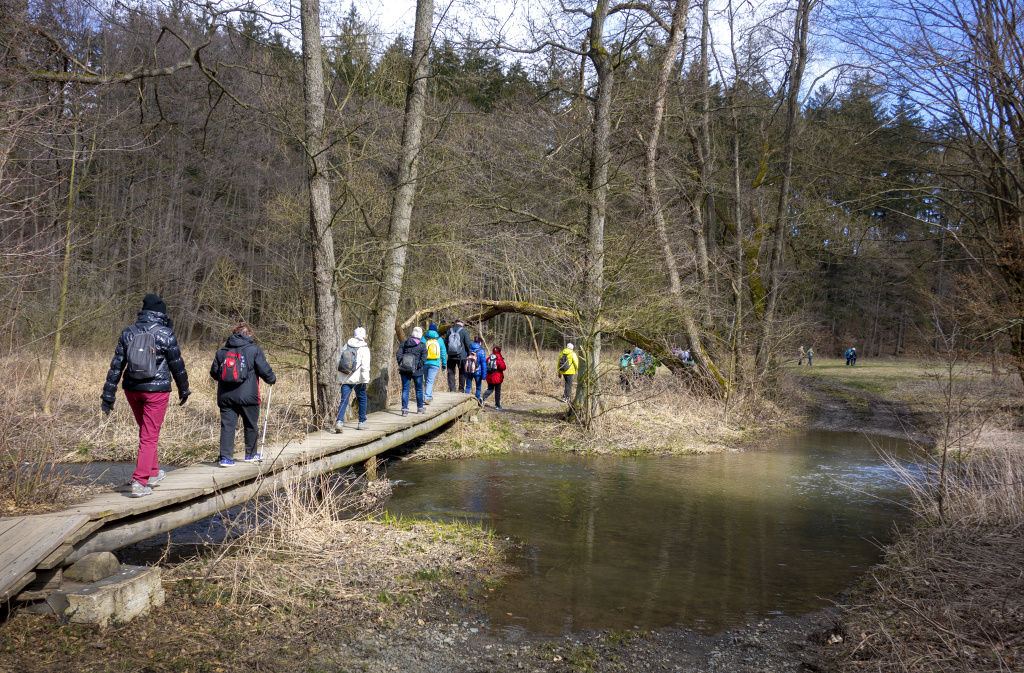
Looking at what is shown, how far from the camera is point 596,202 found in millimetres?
14445

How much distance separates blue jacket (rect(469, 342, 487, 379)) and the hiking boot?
34.0ft

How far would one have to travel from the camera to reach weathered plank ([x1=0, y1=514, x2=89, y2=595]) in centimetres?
434

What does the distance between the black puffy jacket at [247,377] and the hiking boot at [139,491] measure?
5.52ft

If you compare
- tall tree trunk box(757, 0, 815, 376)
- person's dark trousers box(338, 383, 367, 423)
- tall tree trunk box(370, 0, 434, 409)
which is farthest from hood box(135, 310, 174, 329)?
tall tree trunk box(757, 0, 815, 376)

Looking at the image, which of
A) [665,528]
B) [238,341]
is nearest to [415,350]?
[238,341]

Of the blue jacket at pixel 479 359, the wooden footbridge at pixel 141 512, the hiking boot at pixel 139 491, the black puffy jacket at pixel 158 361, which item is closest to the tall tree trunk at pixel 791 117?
the blue jacket at pixel 479 359

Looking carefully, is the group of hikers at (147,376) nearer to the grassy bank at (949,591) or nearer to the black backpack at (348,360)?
the black backpack at (348,360)

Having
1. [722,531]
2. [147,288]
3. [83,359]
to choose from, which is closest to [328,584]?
[722,531]

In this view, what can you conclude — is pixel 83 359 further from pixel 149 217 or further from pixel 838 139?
pixel 838 139

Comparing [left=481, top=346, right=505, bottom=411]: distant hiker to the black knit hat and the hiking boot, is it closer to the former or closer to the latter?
the black knit hat

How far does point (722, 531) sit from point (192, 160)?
2562 cm

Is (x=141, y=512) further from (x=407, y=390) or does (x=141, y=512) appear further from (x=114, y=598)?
(x=407, y=390)

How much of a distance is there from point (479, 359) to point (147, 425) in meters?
10.3

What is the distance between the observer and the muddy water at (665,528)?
6137 millimetres
